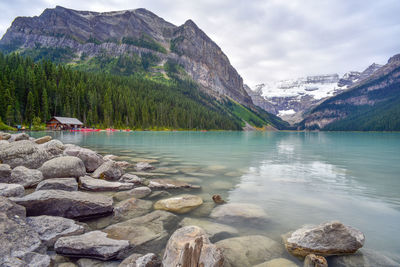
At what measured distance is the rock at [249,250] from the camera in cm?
588

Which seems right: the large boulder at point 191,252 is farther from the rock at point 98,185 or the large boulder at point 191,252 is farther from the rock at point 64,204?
the rock at point 98,185

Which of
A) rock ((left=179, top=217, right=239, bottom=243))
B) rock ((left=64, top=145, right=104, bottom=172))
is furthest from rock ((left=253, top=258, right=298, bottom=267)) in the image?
rock ((left=64, top=145, right=104, bottom=172))

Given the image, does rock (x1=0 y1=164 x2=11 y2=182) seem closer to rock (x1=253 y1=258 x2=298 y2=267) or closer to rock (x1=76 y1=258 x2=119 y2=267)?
rock (x1=76 y1=258 x2=119 y2=267)

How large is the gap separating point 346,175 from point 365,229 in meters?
12.1

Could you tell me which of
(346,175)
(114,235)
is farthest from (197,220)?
(346,175)

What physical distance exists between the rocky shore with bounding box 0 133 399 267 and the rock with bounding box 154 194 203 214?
4 cm

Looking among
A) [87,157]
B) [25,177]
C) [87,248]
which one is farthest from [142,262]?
[87,157]

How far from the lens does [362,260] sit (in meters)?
5.96

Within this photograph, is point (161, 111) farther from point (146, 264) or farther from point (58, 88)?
point (146, 264)

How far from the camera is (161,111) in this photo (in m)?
149

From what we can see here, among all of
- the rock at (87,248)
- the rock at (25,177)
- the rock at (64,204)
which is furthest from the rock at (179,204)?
the rock at (25,177)

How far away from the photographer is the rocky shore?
17.1 feet

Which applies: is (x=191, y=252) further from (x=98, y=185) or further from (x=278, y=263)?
(x=98, y=185)

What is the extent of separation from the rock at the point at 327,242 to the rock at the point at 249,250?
535 mm
